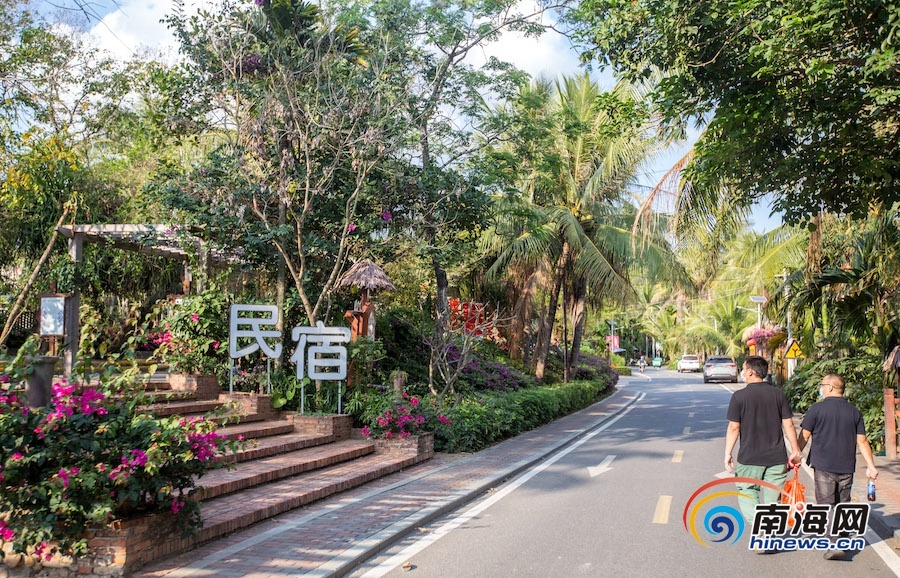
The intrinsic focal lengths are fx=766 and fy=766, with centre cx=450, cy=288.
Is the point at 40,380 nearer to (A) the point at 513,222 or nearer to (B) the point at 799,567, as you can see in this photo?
(B) the point at 799,567

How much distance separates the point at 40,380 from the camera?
20.3 feet

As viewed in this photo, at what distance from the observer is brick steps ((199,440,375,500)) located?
28.2 feet

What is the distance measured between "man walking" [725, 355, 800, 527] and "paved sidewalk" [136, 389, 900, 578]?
1856mm

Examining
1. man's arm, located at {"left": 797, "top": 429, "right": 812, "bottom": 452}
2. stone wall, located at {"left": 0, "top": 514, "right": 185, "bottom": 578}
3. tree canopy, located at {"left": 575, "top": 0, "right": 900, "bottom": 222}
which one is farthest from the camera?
tree canopy, located at {"left": 575, "top": 0, "right": 900, "bottom": 222}

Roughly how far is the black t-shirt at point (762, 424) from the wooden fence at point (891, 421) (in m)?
8.03

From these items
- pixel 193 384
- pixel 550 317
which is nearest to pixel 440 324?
pixel 193 384

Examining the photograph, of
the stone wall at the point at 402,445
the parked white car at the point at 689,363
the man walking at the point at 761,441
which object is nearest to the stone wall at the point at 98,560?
the man walking at the point at 761,441

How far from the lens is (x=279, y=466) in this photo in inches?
394

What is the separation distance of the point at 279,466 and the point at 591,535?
4259 mm

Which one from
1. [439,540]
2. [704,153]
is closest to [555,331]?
[704,153]

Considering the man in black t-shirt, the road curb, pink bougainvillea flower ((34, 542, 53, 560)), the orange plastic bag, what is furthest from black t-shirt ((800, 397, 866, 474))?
pink bougainvillea flower ((34, 542, 53, 560))

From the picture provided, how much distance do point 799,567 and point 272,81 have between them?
37.7 ft

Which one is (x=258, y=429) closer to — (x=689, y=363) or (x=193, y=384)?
(x=193, y=384)

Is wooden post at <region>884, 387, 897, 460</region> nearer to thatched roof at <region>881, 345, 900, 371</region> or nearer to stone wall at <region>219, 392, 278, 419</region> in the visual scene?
thatched roof at <region>881, 345, 900, 371</region>
